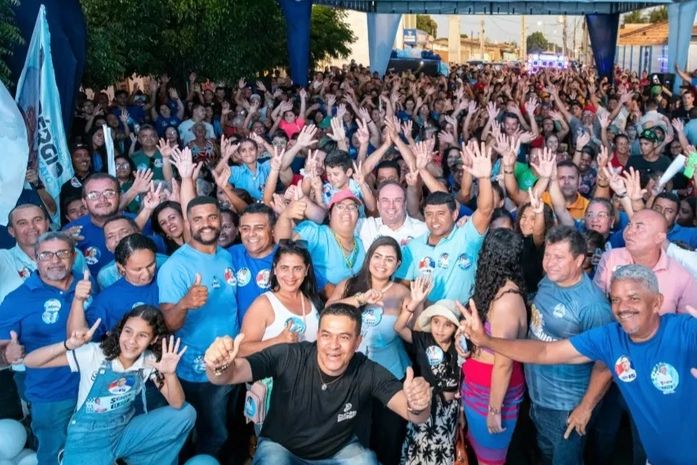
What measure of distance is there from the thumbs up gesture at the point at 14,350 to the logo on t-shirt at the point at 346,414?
5.93 ft

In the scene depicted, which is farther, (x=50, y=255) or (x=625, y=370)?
(x=50, y=255)

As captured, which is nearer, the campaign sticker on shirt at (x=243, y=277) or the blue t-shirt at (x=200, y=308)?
the blue t-shirt at (x=200, y=308)

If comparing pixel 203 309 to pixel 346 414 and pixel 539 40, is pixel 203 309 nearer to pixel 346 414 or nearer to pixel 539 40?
pixel 346 414

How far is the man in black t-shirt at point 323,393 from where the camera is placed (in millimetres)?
3117

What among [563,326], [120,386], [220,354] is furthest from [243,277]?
[563,326]

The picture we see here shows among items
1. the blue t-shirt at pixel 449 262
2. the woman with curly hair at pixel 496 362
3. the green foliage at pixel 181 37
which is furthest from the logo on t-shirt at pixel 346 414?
the green foliage at pixel 181 37

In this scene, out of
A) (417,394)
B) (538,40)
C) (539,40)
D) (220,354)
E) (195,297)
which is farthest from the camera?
(539,40)

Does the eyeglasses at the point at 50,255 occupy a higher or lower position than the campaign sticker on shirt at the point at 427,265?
higher

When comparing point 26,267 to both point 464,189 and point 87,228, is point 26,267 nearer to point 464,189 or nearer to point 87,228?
point 87,228

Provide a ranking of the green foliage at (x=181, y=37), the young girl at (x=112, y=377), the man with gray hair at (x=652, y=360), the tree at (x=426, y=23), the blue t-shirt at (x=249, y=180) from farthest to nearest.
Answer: the tree at (x=426, y=23) → the green foliage at (x=181, y=37) → the blue t-shirt at (x=249, y=180) → the young girl at (x=112, y=377) → the man with gray hair at (x=652, y=360)

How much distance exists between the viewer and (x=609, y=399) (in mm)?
4047

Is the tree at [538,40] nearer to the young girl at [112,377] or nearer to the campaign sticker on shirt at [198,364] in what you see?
the campaign sticker on shirt at [198,364]

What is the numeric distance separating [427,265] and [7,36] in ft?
13.7

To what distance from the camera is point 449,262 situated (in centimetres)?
450
